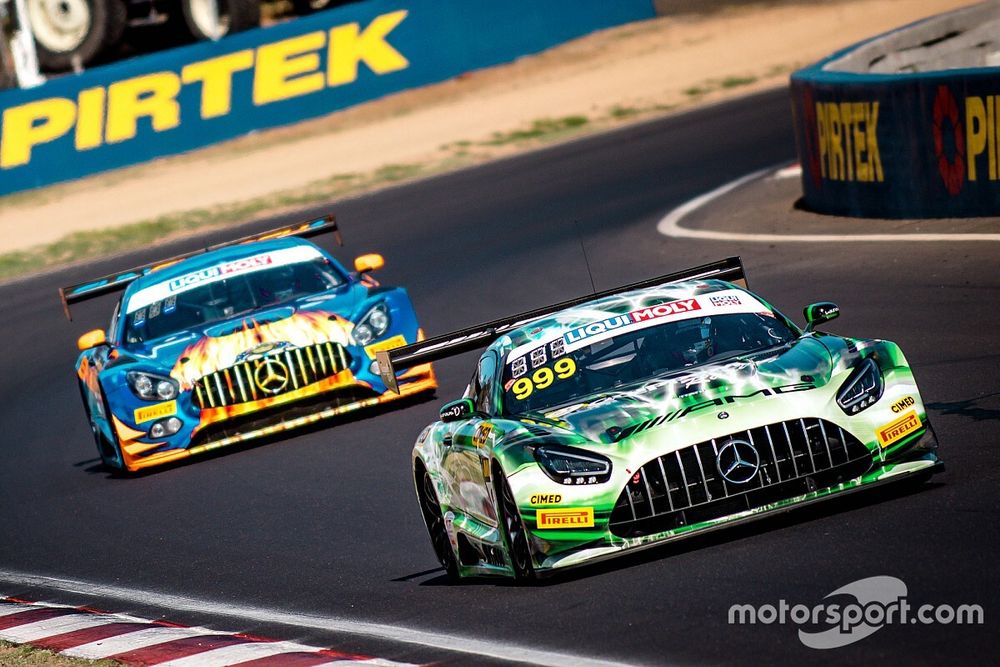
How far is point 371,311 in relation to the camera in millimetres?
12820

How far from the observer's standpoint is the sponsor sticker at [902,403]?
7.23 m

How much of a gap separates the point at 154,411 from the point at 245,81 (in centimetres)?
2015

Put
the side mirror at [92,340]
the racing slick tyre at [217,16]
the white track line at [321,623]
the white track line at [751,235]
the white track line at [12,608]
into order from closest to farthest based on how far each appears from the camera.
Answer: the white track line at [321,623], the white track line at [12,608], the side mirror at [92,340], the white track line at [751,235], the racing slick tyre at [217,16]

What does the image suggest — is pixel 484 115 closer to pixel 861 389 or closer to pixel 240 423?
pixel 240 423

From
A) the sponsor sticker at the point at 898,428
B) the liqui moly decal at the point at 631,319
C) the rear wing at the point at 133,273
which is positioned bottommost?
the sponsor sticker at the point at 898,428

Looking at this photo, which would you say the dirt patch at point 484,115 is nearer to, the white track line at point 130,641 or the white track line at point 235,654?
the white track line at point 130,641

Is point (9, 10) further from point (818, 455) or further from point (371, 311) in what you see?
point (818, 455)

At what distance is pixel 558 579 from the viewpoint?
7.39 m

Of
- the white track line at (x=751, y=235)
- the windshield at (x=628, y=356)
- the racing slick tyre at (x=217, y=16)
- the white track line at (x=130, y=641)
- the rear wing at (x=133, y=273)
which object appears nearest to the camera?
the white track line at (x=130, y=641)

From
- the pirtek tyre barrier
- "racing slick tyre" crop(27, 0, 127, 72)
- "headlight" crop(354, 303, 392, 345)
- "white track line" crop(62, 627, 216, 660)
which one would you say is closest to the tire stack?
"racing slick tyre" crop(27, 0, 127, 72)

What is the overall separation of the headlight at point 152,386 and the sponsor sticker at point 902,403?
21.3ft

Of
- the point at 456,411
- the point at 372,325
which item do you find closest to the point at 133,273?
the point at 372,325

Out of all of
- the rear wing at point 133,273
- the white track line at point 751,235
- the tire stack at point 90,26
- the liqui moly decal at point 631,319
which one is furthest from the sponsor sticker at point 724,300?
the tire stack at point 90,26

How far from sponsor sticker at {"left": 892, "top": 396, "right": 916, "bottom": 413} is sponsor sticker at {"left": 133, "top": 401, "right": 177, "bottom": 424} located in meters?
6.47
